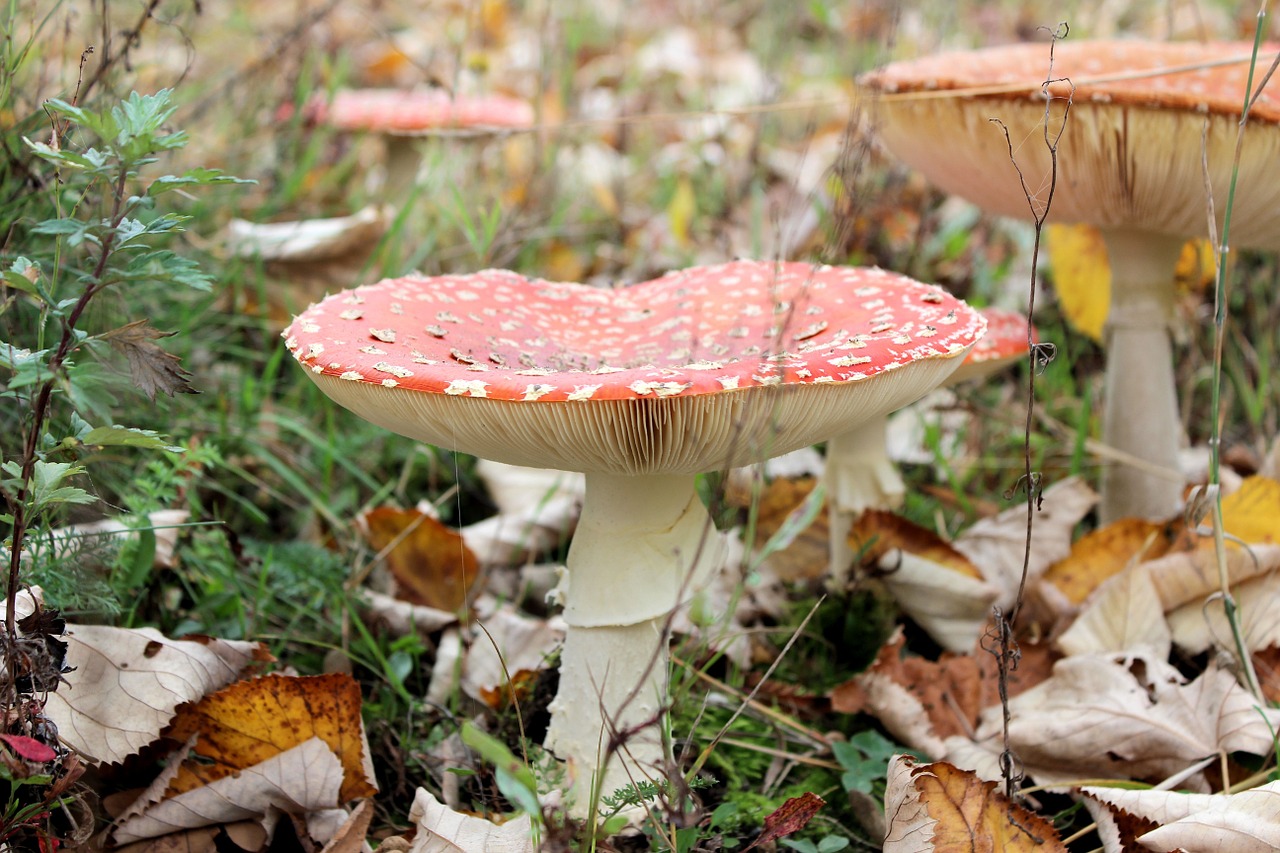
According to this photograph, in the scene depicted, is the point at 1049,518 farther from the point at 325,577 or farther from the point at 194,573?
the point at 194,573

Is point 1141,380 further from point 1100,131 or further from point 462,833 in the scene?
point 462,833

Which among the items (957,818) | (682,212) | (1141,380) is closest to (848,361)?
(957,818)

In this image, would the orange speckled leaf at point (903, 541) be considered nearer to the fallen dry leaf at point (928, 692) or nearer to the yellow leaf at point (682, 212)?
the fallen dry leaf at point (928, 692)

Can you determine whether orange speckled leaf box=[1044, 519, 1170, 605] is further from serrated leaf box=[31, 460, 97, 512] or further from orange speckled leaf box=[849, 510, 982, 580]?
serrated leaf box=[31, 460, 97, 512]

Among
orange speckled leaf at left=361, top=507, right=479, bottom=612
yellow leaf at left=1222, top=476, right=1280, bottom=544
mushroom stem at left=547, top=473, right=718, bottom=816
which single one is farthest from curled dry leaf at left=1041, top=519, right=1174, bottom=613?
orange speckled leaf at left=361, top=507, right=479, bottom=612

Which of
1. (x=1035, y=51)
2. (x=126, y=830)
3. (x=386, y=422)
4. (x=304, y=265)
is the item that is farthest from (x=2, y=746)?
(x=1035, y=51)

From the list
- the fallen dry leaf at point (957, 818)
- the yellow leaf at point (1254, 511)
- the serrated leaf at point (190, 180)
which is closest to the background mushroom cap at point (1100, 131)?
the yellow leaf at point (1254, 511)
